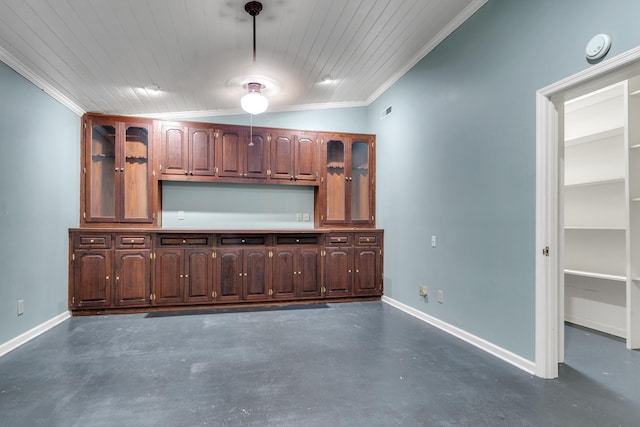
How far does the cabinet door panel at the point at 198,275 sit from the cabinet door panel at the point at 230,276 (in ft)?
0.44

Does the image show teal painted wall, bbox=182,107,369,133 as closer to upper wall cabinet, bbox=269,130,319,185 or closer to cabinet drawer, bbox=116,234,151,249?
upper wall cabinet, bbox=269,130,319,185

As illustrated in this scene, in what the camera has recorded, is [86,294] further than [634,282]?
Yes

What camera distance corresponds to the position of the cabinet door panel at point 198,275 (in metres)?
4.04

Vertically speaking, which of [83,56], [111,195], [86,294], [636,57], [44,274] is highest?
[83,56]

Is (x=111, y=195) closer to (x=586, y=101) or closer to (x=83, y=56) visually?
(x=83, y=56)

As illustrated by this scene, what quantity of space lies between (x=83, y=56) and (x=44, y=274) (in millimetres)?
2187

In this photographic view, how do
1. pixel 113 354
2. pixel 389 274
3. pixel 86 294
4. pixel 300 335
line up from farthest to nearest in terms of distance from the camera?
pixel 389 274 < pixel 86 294 < pixel 300 335 < pixel 113 354

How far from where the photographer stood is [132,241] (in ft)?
12.8

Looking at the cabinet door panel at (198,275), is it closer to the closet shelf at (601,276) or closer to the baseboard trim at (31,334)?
the baseboard trim at (31,334)

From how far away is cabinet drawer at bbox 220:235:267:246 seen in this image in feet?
13.6

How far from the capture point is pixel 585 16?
198cm

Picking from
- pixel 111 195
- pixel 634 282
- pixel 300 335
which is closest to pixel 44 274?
pixel 111 195

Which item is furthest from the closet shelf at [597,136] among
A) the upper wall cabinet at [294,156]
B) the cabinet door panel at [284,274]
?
the cabinet door panel at [284,274]

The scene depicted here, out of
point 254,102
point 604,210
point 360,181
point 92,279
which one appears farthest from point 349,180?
point 92,279
